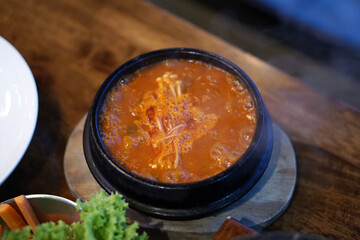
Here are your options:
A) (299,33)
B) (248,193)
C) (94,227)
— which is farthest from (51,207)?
(299,33)

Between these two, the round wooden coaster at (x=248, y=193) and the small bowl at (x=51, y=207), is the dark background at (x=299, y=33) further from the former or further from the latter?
the small bowl at (x=51, y=207)

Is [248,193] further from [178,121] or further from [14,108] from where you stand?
[14,108]

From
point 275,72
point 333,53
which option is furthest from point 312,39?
point 275,72

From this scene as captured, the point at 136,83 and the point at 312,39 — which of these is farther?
the point at 312,39

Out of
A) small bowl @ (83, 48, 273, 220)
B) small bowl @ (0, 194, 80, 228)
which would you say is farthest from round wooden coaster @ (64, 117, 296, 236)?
small bowl @ (0, 194, 80, 228)

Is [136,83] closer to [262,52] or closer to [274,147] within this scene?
[274,147]

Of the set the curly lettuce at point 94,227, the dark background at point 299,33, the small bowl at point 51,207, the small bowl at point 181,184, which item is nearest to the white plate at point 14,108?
the small bowl at point 51,207
